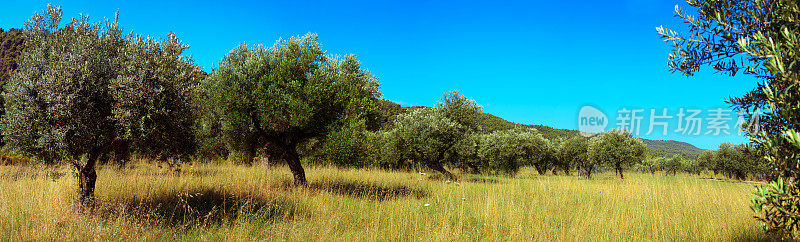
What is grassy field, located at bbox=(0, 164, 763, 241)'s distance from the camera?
24.2 ft

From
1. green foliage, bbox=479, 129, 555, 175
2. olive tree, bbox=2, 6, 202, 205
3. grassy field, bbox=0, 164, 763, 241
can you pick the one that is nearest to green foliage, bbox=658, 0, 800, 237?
grassy field, bbox=0, 164, 763, 241

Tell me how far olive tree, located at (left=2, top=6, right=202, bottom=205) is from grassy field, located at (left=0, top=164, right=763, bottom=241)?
5.29 ft

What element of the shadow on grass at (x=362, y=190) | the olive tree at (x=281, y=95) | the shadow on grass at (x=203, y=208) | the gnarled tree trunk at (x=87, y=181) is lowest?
the shadow on grass at (x=203, y=208)

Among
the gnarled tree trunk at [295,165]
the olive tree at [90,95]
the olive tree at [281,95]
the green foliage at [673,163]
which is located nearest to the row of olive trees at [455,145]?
→ the olive tree at [281,95]

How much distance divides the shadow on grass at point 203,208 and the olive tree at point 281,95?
9.16ft

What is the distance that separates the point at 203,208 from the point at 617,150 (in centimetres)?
3889

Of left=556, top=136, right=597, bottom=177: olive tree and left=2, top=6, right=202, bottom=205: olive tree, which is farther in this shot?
left=556, top=136, right=597, bottom=177: olive tree

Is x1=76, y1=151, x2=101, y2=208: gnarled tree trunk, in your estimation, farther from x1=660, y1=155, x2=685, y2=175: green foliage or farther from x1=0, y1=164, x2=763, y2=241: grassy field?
x1=660, y1=155, x2=685, y2=175: green foliage

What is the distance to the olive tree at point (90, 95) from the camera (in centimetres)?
738

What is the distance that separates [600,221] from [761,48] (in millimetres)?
6196

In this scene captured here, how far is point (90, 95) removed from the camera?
773 centimetres

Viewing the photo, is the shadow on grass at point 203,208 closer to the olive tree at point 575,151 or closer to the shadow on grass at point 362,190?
the shadow on grass at point 362,190

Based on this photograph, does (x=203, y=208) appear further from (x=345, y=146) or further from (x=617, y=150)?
(x=617, y=150)

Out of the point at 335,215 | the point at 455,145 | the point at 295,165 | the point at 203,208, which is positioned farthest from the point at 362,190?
the point at 455,145
